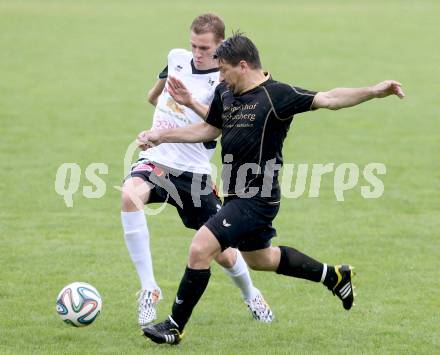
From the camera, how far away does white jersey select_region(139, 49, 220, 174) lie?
9.21m

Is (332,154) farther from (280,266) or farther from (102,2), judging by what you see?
(102,2)

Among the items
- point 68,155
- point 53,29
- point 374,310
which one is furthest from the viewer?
point 53,29

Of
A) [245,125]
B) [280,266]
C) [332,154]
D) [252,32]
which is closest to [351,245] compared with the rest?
[280,266]

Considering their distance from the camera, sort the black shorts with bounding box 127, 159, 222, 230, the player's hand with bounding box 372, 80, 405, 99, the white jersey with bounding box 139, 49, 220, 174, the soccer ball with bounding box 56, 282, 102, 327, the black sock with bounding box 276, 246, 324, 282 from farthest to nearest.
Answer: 1. the white jersey with bounding box 139, 49, 220, 174
2. the black shorts with bounding box 127, 159, 222, 230
3. the black sock with bounding box 276, 246, 324, 282
4. the soccer ball with bounding box 56, 282, 102, 327
5. the player's hand with bounding box 372, 80, 405, 99

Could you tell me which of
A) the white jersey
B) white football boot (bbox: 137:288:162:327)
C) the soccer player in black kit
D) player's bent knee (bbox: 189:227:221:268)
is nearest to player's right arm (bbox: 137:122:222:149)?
the soccer player in black kit

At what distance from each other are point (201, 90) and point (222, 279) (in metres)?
2.26

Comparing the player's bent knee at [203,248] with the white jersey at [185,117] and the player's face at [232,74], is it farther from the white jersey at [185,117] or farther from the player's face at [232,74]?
the white jersey at [185,117]

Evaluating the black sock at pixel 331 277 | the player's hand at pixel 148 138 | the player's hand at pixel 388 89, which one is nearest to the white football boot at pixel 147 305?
the player's hand at pixel 148 138

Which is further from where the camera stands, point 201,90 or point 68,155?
point 68,155

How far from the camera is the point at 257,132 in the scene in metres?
8.02

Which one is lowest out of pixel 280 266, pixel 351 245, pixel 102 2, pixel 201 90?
pixel 102 2

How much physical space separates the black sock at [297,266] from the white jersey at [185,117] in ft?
3.94

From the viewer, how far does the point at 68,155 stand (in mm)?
17672

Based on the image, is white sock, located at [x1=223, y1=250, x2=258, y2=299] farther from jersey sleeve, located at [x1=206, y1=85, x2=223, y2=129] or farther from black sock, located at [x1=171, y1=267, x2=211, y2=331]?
jersey sleeve, located at [x1=206, y1=85, x2=223, y2=129]
